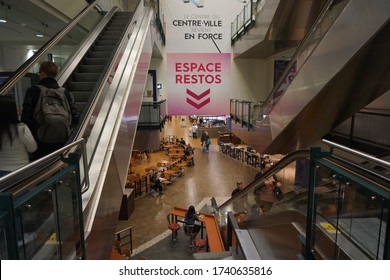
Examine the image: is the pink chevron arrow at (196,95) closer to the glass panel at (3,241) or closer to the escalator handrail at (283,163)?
the escalator handrail at (283,163)

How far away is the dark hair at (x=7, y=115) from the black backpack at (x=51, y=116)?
0.40 meters

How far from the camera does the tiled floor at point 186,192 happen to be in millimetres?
9295

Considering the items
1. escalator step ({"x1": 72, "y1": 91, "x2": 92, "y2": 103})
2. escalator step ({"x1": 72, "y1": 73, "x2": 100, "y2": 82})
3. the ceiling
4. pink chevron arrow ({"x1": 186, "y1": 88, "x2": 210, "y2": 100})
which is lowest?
escalator step ({"x1": 72, "y1": 91, "x2": 92, "y2": 103})

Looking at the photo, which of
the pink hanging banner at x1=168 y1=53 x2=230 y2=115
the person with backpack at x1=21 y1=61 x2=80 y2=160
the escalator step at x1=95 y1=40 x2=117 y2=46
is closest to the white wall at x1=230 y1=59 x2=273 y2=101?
the pink hanging banner at x1=168 y1=53 x2=230 y2=115

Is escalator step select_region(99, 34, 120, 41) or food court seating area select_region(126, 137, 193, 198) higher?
escalator step select_region(99, 34, 120, 41)

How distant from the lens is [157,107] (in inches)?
376

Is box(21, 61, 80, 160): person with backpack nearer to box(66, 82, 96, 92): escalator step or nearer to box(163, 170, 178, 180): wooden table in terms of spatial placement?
box(66, 82, 96, 92): escalator step

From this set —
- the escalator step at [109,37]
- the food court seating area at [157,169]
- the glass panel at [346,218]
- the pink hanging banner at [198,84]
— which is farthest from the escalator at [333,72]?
the food court seating area at [157,169]

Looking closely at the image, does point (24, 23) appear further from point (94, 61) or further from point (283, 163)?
point (283, 163)

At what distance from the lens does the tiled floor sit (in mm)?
9295

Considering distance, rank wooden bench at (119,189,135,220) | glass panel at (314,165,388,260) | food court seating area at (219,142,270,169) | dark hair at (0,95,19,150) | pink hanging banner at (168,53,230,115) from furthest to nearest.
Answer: food court seating area at (219,142,270,169)
pink hanging banner at (168,53,230,115)
wooden bench at (119,189,135,220)
dark hair at (0,95,19,150)
glass panel at (314,165,388,260)

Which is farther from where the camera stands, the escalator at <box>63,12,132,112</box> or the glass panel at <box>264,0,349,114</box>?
the escalator at <box>63,12,132,112</box>

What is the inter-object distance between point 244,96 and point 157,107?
525cm

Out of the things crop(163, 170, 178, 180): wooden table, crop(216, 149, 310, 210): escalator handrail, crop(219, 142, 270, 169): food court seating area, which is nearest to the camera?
crop(216, 149, 310, 210): escalator handrail
